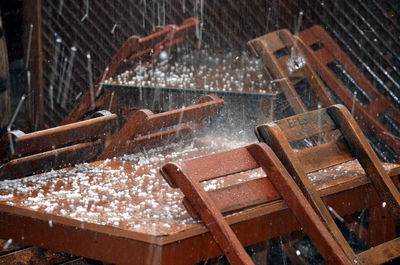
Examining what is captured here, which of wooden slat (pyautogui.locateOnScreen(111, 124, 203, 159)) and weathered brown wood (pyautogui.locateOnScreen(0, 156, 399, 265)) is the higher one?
wooden slat (pyautogui.locateOnScreen(111, 124, 203, 159))

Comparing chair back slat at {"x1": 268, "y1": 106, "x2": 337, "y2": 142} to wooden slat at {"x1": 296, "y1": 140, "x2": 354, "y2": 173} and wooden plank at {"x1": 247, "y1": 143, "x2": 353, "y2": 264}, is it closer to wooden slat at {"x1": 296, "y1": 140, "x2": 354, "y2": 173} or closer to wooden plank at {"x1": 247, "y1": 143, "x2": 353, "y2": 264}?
wooden slat at {"x1": 296, "y1": 140, "x2": 354, "y2": 173}

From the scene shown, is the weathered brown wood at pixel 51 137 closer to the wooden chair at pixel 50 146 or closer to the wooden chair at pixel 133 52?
the wooden chair at pixel 50 146

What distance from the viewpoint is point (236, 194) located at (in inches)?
86.9

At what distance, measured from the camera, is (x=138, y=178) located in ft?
8.96

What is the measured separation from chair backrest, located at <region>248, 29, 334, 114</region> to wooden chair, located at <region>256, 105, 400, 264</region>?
1.08m

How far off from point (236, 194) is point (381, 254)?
0.76 metres

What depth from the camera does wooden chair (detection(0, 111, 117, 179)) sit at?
2441 millimetres

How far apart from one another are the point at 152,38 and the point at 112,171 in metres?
2.40

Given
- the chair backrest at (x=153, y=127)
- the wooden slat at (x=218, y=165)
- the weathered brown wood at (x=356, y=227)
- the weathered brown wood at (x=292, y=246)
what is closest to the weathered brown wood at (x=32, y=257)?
the chair backrest at (x=153, y=127)

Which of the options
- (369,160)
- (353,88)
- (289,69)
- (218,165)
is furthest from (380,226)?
(353,88)

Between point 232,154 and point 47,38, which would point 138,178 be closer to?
point 232,154

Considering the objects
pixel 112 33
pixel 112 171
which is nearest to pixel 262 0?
pixel 112 33

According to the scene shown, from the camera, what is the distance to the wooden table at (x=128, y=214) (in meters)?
1.99

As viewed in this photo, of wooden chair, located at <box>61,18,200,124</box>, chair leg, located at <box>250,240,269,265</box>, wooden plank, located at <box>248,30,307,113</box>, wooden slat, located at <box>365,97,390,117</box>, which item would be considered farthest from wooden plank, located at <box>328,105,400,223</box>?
wooden chair, located at <box>61,18,200,124</box>
